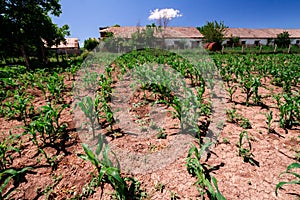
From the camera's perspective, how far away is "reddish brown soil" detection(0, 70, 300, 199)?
6.25 feet

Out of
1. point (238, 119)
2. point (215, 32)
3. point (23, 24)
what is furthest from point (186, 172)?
point (215, 32)

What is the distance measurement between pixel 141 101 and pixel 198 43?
1329 inches

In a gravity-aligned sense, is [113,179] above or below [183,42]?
below

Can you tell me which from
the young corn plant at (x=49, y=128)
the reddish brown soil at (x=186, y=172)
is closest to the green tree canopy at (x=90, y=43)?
the young corn plant at (x=49, y=128)

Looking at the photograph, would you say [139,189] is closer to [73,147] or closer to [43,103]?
[73,147]

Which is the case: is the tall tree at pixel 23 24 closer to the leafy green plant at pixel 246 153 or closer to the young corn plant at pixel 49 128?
the young corn plant at pixel 49 128

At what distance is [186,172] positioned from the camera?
216cm

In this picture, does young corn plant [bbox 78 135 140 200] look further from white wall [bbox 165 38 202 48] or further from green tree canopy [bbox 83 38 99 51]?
green tree canopy [bbox 83 38 99 51]

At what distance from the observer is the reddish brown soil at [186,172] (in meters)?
1.90

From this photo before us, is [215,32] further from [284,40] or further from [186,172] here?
[186,172]

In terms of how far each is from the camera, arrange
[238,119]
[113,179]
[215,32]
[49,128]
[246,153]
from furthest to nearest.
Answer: [215,32] → [238,119] → [49,128] → [246,153] → [113,179]

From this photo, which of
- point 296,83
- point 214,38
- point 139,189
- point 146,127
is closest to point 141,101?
point 146,127

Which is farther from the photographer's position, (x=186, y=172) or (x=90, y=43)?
(x=90, y=43)

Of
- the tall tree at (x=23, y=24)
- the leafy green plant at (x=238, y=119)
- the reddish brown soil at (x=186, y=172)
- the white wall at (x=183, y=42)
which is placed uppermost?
A: the white wall at (x=183, y=42)
